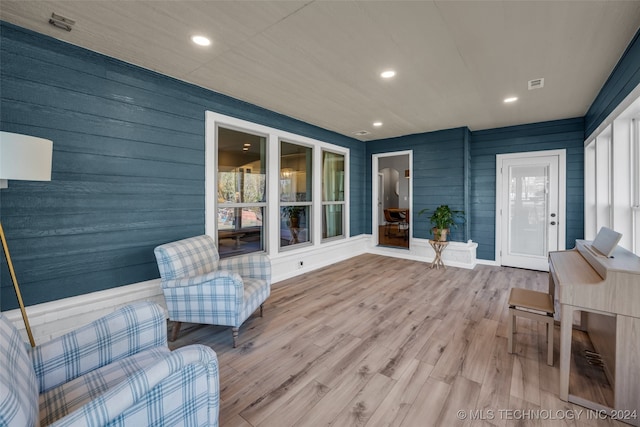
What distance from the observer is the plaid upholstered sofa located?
2.92 feet

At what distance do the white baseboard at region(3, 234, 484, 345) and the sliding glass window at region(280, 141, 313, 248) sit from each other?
0.31 m

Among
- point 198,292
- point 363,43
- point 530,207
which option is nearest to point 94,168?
point 198,292

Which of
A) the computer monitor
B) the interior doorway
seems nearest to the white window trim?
the interior doorway

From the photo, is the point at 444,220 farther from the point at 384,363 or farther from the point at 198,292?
the point at 198,292

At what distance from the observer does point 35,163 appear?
1.53 m

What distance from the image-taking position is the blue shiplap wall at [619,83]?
2.19 metres

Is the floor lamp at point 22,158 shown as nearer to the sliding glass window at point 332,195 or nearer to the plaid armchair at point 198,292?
the plaid armchair at point 198,292

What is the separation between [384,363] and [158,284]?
2306 mm

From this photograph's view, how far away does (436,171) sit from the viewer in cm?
529

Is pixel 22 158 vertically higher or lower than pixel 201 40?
lower

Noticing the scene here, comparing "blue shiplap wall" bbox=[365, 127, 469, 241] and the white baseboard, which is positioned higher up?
"blue shiplap wall" bbox=[365, 127, 469, 241]

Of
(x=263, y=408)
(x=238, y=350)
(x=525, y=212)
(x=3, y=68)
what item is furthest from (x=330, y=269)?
(x=3, y=68)

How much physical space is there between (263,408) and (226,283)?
0.97 meters

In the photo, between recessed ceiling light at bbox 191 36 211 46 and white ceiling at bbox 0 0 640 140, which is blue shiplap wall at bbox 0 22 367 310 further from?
recessed ceiling light at bbox 191 36 211 46
